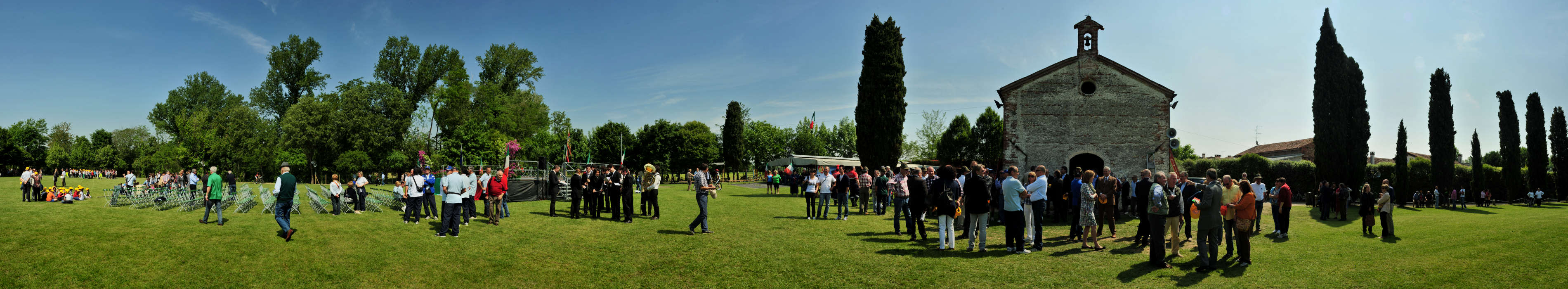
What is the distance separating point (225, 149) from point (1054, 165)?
6131cm

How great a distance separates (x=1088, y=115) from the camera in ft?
72.1

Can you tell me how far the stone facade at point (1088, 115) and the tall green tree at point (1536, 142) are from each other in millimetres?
30188

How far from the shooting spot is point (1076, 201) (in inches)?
416

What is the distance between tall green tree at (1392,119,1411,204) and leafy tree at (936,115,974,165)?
22.0 metres

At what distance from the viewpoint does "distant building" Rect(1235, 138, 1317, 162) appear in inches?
2347

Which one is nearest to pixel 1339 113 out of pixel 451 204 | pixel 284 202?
pixel 451 204

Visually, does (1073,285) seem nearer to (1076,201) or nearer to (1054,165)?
(1076,201)

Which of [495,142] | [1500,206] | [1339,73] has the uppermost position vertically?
[1339,73]

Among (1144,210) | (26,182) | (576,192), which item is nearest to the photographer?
(1144,210)

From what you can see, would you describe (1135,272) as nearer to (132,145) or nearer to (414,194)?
(414,194)

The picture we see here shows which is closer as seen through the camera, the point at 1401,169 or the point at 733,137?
the point at 1401,169

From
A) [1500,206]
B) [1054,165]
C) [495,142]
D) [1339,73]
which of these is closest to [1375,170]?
[1500,206]

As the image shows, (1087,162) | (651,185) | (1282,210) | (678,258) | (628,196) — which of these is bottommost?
(678,258)

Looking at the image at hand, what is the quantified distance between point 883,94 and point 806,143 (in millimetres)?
45544
